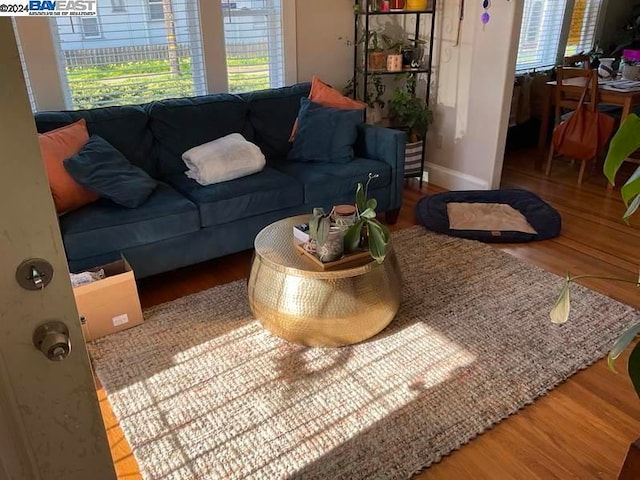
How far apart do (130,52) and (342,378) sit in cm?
237

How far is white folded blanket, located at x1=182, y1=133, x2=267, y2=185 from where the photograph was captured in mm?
2982

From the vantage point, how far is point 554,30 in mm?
5609

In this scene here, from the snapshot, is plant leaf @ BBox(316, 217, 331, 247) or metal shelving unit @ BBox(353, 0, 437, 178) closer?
plant leaf @ BBox(316, 217, 331, 247)

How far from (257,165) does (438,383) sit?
162 centimetres

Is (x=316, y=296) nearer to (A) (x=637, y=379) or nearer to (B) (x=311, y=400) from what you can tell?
(B) (x=311, y=400)

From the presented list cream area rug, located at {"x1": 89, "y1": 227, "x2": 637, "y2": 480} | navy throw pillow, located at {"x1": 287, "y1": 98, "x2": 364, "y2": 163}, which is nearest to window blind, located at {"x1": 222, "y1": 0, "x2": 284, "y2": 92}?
navy throw pillow, located at {"x1": 287, "y1": 98, "x2": 364, "y2": 163}

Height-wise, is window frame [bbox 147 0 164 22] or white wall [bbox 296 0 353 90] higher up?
window frame [bbox 147 0 164 22]

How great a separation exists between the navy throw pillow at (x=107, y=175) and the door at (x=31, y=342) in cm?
186

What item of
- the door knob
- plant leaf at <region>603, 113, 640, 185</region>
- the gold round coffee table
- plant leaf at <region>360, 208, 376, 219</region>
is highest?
plant leaf at <region>603, 113, 640, 185</region>

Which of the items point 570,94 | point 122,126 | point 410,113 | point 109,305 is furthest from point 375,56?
point 109,305

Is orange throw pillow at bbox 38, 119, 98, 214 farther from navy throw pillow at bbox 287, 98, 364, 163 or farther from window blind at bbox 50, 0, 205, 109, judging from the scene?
navy throw pillow at bbox 287, 98, 364, 163

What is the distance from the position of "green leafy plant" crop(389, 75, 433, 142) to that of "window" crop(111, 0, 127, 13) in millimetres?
1970

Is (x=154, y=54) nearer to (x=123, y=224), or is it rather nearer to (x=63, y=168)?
(x=63, y=168)

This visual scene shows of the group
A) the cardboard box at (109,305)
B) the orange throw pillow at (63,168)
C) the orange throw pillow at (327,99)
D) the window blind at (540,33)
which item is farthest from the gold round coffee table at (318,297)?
the window blind at (540,33)
